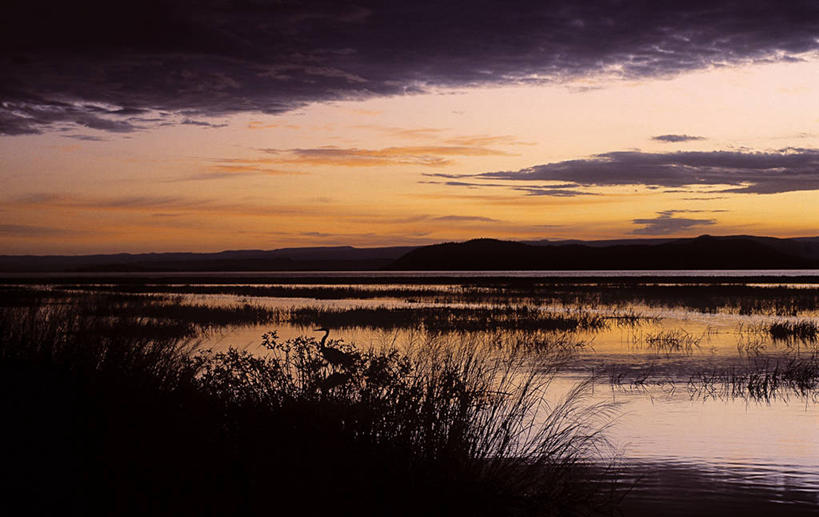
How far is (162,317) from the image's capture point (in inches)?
1395

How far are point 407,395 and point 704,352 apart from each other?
1559 cm

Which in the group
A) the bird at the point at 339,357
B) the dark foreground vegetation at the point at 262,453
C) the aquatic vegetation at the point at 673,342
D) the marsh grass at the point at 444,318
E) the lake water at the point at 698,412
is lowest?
the lake water at the point at 698,412

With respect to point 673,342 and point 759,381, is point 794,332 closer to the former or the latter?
point 673,342

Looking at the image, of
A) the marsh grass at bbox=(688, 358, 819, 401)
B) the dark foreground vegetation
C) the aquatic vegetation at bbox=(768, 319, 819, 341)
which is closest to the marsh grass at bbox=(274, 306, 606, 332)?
the aquatic vegetation at bbox=(768, 319, 819, 341)

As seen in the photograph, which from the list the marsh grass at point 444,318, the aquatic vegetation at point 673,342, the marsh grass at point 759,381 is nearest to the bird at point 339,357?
the marsh grass at point 759,381

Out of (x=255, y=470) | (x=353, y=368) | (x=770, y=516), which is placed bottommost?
(x=770, y=516)

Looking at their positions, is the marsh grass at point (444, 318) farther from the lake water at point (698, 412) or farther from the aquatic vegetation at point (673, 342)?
the aquatic vegetation at point (673, 342)

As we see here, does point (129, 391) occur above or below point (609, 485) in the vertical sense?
above

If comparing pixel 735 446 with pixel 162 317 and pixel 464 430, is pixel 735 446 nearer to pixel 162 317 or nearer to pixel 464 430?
pixel 464 430

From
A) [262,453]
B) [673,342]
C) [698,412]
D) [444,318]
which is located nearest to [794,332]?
[673,342]

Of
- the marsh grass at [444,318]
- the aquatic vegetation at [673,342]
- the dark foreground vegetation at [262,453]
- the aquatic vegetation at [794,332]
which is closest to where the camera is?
the dark foreground vegetation at [262,453]

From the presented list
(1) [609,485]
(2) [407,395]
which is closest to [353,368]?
(2) [407,395]

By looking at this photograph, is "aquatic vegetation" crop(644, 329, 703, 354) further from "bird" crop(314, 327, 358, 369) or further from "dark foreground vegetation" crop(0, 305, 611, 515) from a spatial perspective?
"bird" crop(314, 327, 358, 369)

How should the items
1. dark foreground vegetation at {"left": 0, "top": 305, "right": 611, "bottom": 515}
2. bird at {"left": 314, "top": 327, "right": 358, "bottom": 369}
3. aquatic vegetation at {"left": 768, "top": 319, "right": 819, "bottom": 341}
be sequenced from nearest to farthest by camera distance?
dark foreground vegetation at {"left": 0, "top": 305, "right": 611, "bottom": 515} → bird at {"left": 314, "top": 327, "right": 358, "bottom": 369} → aquatic vegetation at {"left": 768, "top": 319, "right": 819, "bottom": 341}
